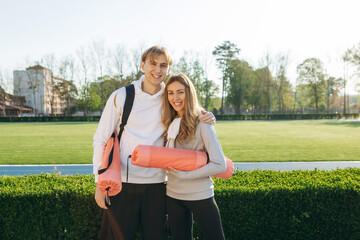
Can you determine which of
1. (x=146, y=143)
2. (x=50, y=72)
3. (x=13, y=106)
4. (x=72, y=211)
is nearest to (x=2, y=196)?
(x=72, y=211)

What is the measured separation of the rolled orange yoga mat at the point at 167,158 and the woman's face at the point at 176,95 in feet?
1.31

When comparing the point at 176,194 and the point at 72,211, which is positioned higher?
the point at 176,194

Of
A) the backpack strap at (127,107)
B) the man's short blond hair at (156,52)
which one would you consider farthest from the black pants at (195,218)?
the man's short blond hair at (156,52)

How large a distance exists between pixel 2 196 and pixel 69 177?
2.95ft

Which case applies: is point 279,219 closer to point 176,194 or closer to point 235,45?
point 176,194

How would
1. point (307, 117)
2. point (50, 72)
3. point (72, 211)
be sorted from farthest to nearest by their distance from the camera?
1. point (50, 72)
2. point (307, 117)
3. point (72, 211)

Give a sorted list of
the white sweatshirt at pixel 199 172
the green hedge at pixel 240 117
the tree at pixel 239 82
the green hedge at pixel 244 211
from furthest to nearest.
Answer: the tree at pixel 239 82 < the green hedge at pixel 240 117 < the green hedge at pixel 244 211 < the white sweatshirt at pixel 199 172

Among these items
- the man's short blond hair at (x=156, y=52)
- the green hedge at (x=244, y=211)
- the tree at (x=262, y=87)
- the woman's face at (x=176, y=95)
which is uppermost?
the tree at (x=262, y=87)

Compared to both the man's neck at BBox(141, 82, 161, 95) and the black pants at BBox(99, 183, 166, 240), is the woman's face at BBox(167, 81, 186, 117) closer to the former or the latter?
the man's neck at BBox(141, 82, 161, 95)

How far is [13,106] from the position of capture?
209 ft

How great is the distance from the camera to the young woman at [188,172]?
81.4 inches

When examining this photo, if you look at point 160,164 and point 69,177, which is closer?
point 160,164

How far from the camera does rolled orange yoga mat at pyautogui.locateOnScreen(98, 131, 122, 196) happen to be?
1.96 meters

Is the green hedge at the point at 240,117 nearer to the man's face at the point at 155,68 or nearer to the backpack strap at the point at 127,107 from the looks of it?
the man's face at the point at 155,68
